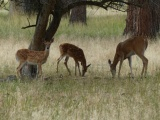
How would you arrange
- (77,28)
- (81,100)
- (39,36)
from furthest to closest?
(77,28) < (39,36) < (81,100)

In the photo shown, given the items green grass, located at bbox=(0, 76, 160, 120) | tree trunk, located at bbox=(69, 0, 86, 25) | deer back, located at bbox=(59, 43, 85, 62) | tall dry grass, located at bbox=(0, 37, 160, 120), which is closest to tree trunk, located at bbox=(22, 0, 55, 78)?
tall dry grass, located at bbox=(0, 37, 160, 120)

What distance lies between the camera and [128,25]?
19.7 m

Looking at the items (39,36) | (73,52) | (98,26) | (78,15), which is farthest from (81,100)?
(78,15)

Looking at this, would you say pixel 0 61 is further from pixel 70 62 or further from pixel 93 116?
pixel 93 116

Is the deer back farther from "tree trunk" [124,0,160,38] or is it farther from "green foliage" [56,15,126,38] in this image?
"green foliage" [56,15,126,38]

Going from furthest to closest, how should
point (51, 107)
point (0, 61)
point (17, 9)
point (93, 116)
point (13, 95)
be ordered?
point (17, 9) < point (0, 61) < point (13, 95) < point (51, 107) < point (93, 116)

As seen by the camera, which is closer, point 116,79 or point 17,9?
point 116,79

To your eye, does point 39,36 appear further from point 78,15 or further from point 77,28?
point 78,15

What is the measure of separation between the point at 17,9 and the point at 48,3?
21.0 m

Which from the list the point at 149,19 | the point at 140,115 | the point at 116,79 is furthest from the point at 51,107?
the point at 149,19

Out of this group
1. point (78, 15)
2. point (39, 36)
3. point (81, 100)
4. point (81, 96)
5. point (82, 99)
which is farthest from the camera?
point (78, 15)

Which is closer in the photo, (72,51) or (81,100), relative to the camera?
(81,100)

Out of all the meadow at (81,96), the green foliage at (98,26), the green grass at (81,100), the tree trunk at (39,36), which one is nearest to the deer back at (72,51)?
the meadow at (81,96)

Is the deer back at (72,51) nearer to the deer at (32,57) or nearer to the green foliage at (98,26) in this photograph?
the deer at (32,57)
